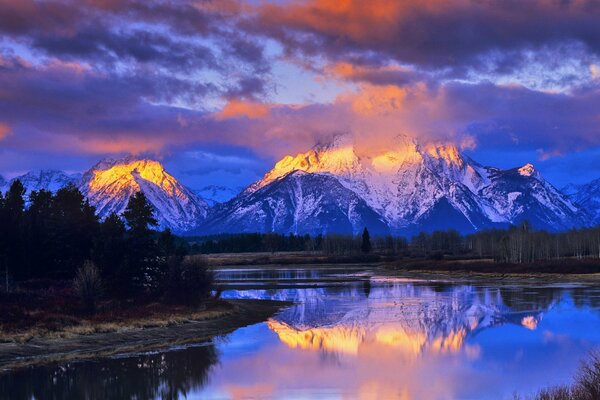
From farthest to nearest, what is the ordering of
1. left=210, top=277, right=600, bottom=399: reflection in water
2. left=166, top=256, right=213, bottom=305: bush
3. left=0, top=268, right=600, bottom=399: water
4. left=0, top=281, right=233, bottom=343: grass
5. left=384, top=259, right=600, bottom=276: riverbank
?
left=384, top=259, right=600, bottom=276: riverbank → left=166, top=256, right=213, bottom=305: bush → left=0, top=281, right=233, bottom=343: grass → left=210, top=277, right=600, bottom=399: reflection in water → left=0, top=268, right=600, bottom=399: water

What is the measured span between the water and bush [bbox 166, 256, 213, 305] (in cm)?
862

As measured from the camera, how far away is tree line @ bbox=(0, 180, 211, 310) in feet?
228

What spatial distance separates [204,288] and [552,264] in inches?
4100

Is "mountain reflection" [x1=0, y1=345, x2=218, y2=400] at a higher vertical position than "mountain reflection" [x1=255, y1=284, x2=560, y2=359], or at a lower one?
lower

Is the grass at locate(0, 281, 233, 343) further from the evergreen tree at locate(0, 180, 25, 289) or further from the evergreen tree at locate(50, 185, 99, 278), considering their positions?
the evergreen tree at locate(0, 180, 25, 289)

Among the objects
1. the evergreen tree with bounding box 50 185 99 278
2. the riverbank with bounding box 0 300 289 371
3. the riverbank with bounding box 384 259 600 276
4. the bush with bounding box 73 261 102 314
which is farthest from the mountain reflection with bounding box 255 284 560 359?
the riverbank with bounding box 384 259 600 276

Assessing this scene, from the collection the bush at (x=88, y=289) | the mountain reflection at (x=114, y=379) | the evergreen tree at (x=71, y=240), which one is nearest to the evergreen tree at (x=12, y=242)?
the evergreen tree at (x=71, y=240)

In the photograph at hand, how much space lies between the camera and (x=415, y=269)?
184 meters

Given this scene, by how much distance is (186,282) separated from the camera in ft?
226

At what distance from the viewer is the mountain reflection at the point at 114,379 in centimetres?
3338

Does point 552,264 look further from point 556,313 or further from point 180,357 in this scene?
point 180,357

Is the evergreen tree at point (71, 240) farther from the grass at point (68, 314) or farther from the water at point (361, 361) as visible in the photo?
the water at point (361, 361)

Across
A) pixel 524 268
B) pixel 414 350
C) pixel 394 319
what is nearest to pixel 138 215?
pixel 394 319

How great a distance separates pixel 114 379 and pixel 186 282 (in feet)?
107
